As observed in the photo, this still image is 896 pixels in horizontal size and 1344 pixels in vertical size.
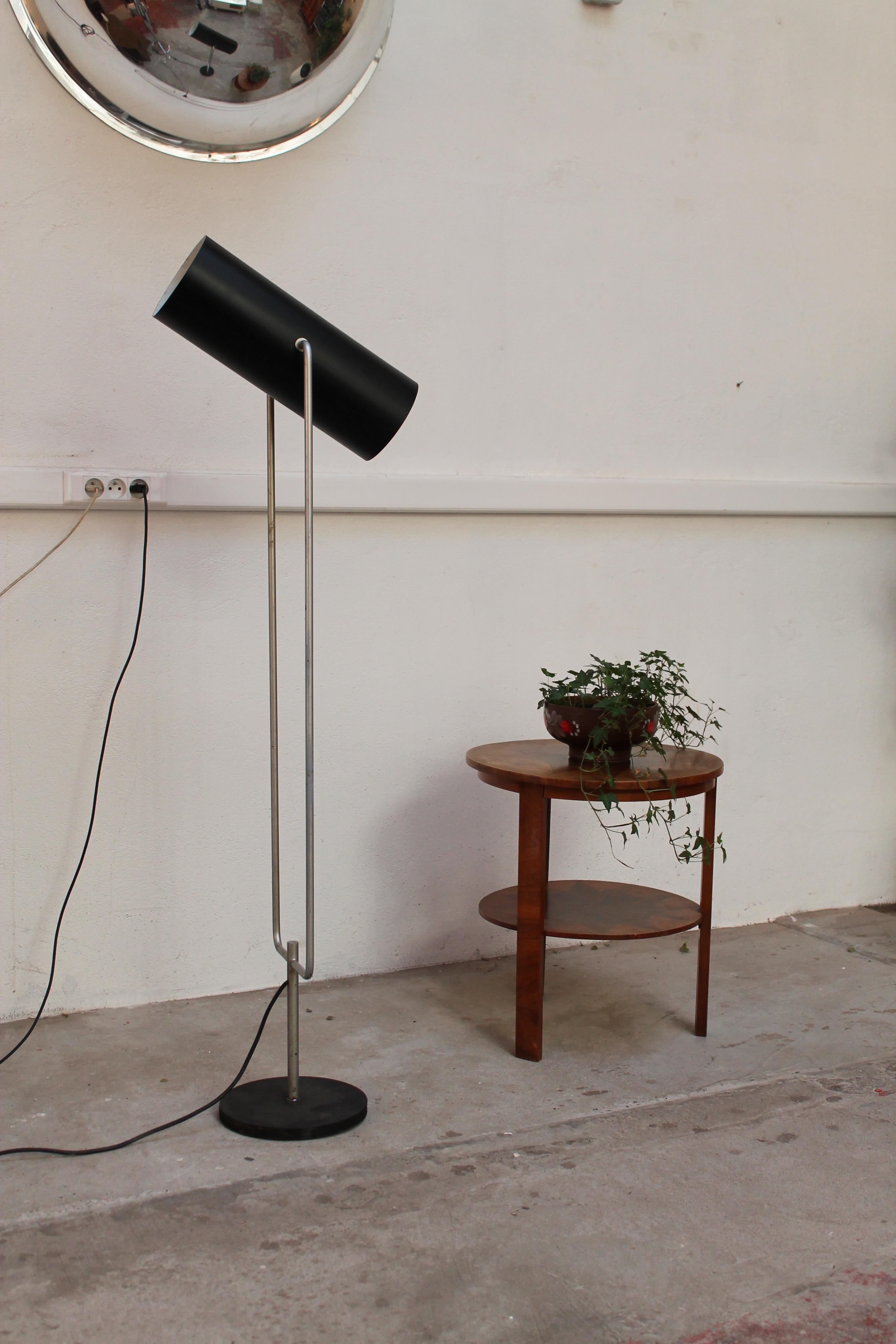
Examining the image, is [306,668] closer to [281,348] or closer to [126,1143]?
[281,348]

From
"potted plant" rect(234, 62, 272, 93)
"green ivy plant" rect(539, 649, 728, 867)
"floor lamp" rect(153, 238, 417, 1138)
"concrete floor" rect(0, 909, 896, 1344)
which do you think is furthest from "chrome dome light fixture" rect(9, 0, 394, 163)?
"concrete floor" rect(0, 909, 896, 1344)

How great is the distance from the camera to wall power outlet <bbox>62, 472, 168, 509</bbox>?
92.8 inches

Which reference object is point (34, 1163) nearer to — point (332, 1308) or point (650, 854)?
point (332, 1308)

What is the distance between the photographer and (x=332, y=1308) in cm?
150

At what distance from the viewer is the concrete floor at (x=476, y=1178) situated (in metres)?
1.50

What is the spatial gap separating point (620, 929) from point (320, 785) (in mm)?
795

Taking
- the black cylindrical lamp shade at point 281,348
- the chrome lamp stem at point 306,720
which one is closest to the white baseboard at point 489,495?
the chrome lamp stem at point 306,720

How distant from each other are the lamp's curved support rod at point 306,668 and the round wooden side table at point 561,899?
43 centimetres

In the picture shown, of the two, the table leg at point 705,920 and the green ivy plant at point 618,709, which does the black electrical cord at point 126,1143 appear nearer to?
the green ivy plant at point 618,709

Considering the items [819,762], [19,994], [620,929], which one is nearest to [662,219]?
[819,762]

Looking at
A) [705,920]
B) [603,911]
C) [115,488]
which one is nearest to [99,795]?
[115,488]

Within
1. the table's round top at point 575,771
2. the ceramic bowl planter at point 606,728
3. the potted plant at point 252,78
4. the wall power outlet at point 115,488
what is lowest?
the table's round top at point 575,771

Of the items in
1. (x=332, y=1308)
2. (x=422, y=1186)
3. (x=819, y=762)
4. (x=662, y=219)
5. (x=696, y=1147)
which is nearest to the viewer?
(x=332, y=1308)

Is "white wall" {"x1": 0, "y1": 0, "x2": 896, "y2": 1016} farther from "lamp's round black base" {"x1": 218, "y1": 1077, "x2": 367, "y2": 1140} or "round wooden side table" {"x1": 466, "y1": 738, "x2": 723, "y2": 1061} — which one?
"lamp's round black base" {"x1": 218, "y1": 1077, "x2": 367, "y2": 1140}
